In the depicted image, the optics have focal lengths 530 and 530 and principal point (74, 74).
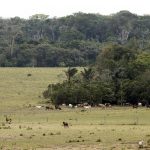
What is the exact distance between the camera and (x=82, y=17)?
122938 mm

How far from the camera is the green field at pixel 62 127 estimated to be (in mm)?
26469

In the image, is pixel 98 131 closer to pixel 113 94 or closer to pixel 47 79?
pixel 113 94

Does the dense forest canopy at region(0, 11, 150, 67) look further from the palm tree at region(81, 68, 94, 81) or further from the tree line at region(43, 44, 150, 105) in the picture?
the palm tree at region(81, 68, 94, 81)

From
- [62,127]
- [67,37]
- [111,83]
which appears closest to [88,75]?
[111,83]

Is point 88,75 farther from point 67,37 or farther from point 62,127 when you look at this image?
point 67,37

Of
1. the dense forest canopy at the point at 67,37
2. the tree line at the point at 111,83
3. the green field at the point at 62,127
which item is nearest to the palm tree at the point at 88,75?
the tree line at the point at 111,83

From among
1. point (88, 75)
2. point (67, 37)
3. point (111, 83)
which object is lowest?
point (111, 83)

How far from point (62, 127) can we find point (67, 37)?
81056mm

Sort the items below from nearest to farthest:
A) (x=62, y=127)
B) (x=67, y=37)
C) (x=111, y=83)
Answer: (x=62, y=127) → (x=111, y=83) → (x=67, y=37)

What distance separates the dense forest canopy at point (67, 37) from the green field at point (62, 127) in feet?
93.1

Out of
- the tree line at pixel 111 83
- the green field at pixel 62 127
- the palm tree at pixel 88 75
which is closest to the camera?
the green field at pixel 62 127

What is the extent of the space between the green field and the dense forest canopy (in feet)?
93.1

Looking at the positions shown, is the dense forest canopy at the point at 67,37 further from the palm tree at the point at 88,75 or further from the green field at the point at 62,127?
the green field at the point at 62,127

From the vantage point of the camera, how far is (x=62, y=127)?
110 ft
